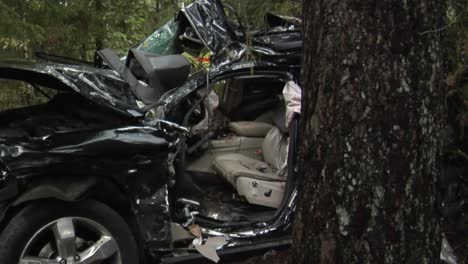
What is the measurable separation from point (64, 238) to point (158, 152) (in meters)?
0.83

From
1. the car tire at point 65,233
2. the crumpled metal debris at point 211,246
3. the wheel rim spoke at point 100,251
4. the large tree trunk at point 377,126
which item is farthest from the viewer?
the crumpled metal debris at point 211,246

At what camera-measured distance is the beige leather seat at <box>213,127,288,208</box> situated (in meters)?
4.60

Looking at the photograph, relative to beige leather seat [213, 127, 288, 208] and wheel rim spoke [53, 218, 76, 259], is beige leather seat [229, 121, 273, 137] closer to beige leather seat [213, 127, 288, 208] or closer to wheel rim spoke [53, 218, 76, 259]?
beige leather seat [213, 127, 288, 208]

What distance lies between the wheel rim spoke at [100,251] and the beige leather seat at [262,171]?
134cm

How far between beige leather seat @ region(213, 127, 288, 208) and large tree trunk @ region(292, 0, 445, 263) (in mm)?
2254

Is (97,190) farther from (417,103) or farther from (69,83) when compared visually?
(417,103)

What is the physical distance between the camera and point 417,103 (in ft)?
7.27

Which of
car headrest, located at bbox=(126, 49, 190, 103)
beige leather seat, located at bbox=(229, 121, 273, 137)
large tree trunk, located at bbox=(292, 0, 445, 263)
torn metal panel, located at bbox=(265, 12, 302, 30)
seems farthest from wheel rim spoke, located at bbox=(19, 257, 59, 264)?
torn metal panel, located at bbox=(265, 12, 302, 30)

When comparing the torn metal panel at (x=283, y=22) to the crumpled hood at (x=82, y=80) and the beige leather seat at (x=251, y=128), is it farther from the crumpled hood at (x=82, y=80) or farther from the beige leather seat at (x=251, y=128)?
the crumpled hood at (x=82, y=80)

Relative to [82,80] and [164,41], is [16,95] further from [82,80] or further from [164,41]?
[82,80]

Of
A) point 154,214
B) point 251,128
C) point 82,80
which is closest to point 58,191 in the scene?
point 154,214

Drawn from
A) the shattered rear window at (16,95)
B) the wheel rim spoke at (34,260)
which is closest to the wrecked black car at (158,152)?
the wheel rim spoke at (34,260)

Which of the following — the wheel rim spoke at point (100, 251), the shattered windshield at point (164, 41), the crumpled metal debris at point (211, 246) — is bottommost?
the crumpled metal debris at point (211, 246)

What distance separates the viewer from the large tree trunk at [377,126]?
219 centimetres
